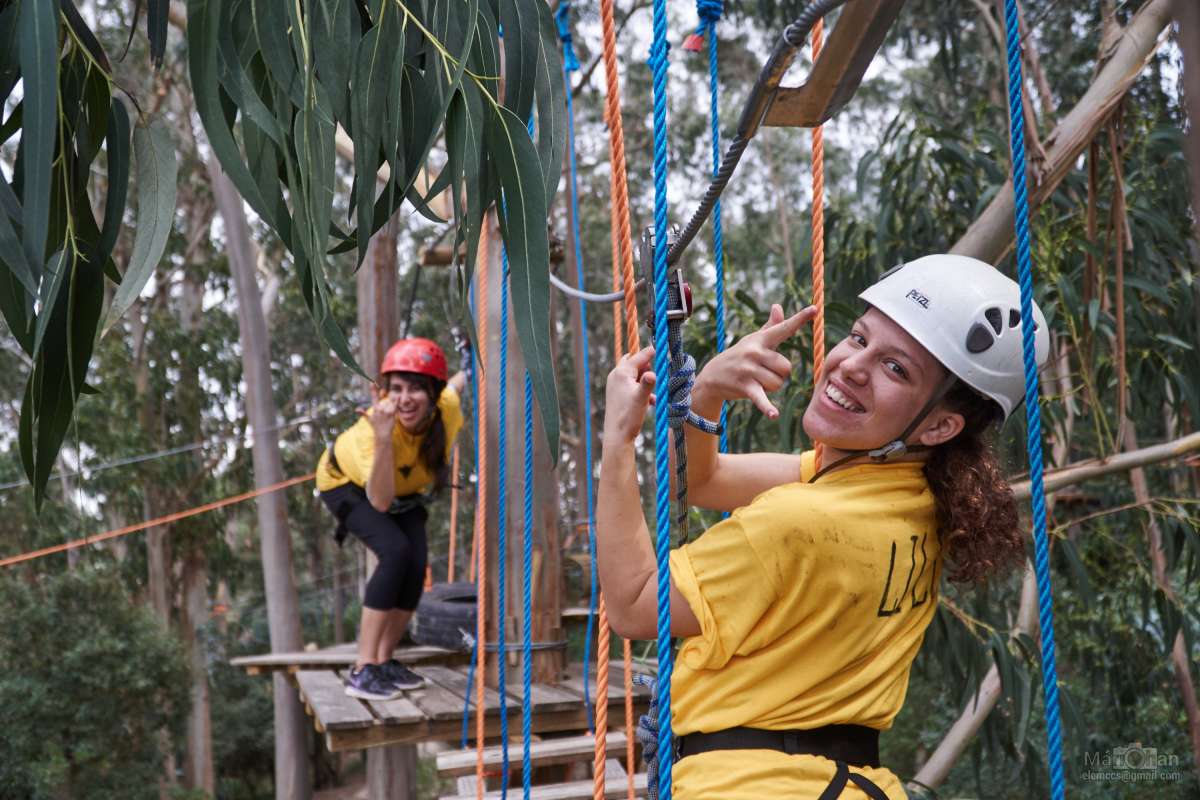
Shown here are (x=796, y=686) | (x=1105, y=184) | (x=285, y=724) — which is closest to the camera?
(x=796, y=686)

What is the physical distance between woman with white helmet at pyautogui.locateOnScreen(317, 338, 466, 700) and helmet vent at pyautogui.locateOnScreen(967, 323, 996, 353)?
8.26 ft

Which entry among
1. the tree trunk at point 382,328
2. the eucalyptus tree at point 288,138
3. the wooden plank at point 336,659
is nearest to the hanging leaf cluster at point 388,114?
the eucalyptus tree at point 288,138

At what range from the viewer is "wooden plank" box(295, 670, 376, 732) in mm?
3318

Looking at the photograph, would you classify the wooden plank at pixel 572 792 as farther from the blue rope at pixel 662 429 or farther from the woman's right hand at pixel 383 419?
the blue rope at pixel 662 429

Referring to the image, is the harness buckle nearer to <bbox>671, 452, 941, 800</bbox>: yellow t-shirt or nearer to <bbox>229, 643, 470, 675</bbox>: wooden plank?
<bbox>671, 452, 941, 800</bbox>: yellow t-shirt

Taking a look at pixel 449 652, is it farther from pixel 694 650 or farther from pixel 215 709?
pixel 215 709

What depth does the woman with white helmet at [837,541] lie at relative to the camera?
1283 mm

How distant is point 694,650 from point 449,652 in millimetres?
3349

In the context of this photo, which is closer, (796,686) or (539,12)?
(796,686)

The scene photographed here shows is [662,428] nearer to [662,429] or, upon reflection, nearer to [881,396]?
[662,429]

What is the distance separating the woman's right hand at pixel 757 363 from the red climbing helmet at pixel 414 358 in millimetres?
2434

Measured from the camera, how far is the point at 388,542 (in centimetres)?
385

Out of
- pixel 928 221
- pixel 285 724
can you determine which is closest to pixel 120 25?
pixel 285 724

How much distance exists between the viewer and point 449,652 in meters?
4.55
